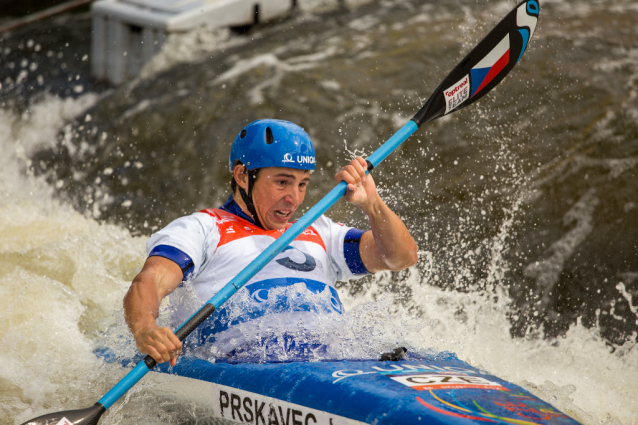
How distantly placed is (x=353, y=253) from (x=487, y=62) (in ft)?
4.44

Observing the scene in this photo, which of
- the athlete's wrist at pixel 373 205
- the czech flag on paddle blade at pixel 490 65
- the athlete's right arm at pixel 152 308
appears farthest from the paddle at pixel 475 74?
the athlete's right arm at pixel 152 308

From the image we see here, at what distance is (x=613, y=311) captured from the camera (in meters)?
5.16

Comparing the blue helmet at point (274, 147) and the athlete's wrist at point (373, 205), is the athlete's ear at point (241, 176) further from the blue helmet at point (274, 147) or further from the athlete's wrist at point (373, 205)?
the athlete's wrist at point (373, 205)

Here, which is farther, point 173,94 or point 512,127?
point 173,94

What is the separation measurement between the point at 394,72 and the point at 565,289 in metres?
3.55

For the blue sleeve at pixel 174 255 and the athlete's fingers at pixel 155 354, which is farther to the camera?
the blue sleeve at pixel 174 255

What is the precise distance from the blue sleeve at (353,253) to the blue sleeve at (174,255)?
84 cm

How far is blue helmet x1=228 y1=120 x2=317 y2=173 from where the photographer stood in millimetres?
2740

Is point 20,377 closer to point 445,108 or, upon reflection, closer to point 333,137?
point 445,108

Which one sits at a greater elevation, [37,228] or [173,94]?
[173,94]

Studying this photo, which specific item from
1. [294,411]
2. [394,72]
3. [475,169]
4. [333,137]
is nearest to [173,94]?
[333,137]

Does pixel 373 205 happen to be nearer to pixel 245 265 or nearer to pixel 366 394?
pixel 245 265

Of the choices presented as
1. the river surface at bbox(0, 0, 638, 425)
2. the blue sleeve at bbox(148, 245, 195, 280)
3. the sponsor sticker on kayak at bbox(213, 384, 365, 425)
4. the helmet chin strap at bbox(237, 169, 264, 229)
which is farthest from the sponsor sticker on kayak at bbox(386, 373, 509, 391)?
the helmet chin strap at bbox(237, 169, 264, 229)

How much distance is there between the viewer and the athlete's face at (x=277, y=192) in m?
2.78
